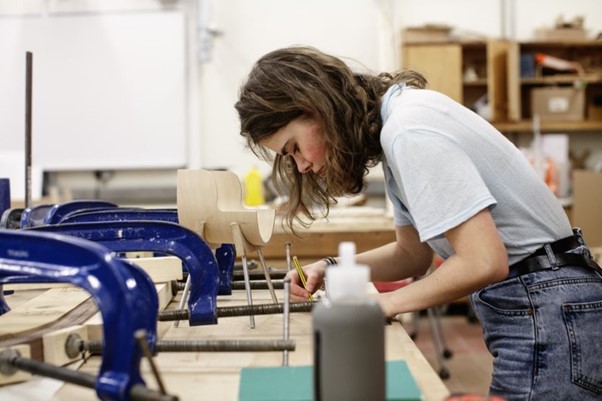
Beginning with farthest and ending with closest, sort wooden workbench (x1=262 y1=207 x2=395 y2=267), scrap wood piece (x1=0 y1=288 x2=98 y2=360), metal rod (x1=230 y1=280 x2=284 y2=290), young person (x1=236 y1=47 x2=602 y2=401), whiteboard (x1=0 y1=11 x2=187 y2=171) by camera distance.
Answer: whiteboard (x1=0 y1=11 x2=187 y2=171) → wooden workbench (x1=262 y1=207 x2=395 y2=267) → metal rod (x1=230 y1=280 x2=284 y2=290) → young person (x1=236 y1=47 x2=602 y2=401) → scrap wood piece (x1=0 y1=288 x2=98 y2=360)

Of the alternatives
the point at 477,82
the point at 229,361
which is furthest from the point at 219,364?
the point at 477,82

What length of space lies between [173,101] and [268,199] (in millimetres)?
1327

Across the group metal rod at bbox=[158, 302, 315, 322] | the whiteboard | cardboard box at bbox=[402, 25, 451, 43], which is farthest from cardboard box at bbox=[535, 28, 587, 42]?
metal rod at bbox=[158, 302, 315, 322]

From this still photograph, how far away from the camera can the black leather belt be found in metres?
1.51

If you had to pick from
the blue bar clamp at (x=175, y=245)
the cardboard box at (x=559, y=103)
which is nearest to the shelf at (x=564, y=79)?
the cardboard box at (x=559, y=103)

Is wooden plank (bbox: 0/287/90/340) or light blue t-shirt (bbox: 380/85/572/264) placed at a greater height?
light blue t-shirt (bbox: 380/85/572/264)

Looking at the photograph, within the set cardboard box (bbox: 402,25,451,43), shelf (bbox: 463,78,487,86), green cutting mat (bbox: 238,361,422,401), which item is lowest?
green cutting mat (bbox: 238,361,422,401)

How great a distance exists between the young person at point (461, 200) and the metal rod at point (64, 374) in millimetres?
645

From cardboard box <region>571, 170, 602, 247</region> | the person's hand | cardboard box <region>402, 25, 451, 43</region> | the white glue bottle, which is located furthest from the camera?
cardboard box <region>402, 25, 451, 43</region>

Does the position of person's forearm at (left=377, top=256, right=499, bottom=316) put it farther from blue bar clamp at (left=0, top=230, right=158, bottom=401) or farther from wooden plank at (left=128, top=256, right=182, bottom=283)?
wooden plank at (left=128, top=256, right=182, bottom=283)

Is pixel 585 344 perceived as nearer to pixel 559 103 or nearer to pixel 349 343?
pixel 349 343

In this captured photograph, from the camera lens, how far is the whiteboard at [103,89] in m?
6.38

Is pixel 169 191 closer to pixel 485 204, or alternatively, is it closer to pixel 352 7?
pixel 352 7

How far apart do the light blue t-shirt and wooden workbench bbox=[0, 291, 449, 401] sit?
284 millimetres
